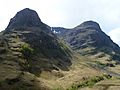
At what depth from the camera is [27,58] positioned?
108438 millimetres

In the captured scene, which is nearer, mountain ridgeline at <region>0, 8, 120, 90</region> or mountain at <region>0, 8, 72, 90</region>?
mountain at <region>0, 8, 72, 90</region>

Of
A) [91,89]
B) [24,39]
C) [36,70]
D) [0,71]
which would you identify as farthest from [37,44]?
A: [91,89]

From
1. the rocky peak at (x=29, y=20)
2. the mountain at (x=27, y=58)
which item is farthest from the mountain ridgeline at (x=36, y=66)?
the rocky peak at (x=29, y=20)

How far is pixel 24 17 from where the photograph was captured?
192875mm

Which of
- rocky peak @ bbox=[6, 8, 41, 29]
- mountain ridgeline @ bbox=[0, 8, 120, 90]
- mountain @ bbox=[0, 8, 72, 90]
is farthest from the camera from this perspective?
rocky peak @ bbox=[6, 8, 41, 29]

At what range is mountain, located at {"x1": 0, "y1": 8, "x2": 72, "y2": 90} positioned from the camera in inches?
3162

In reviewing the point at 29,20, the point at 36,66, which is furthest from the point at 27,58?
the point at 29,20

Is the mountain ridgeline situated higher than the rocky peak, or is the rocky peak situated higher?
the rocky peak

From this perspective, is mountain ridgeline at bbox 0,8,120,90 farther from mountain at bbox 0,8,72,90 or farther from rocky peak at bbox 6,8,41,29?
rocky peak at bbox 6,8,41,29

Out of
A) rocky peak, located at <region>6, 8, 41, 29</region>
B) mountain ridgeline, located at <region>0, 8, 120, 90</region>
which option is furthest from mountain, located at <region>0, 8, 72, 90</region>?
rocky peak, located at <region>6, 8, 41, 29</region>

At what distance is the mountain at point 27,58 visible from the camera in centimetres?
8031

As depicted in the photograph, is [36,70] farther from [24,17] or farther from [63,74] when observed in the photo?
[24,17]

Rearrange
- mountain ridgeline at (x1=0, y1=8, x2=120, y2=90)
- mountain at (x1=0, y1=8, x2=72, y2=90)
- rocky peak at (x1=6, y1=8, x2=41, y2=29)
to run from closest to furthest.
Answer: mountain at (x1=0, y1=8, x2=72, y2=90) → mountain ridgeline at (x1=0, y1=8, x2=120, y2=90) → rocky peak at (x1=6, y1=8, x2=41, y2=29)

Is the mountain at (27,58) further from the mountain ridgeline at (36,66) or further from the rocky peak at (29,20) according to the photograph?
the rocky peak at (29,20)
